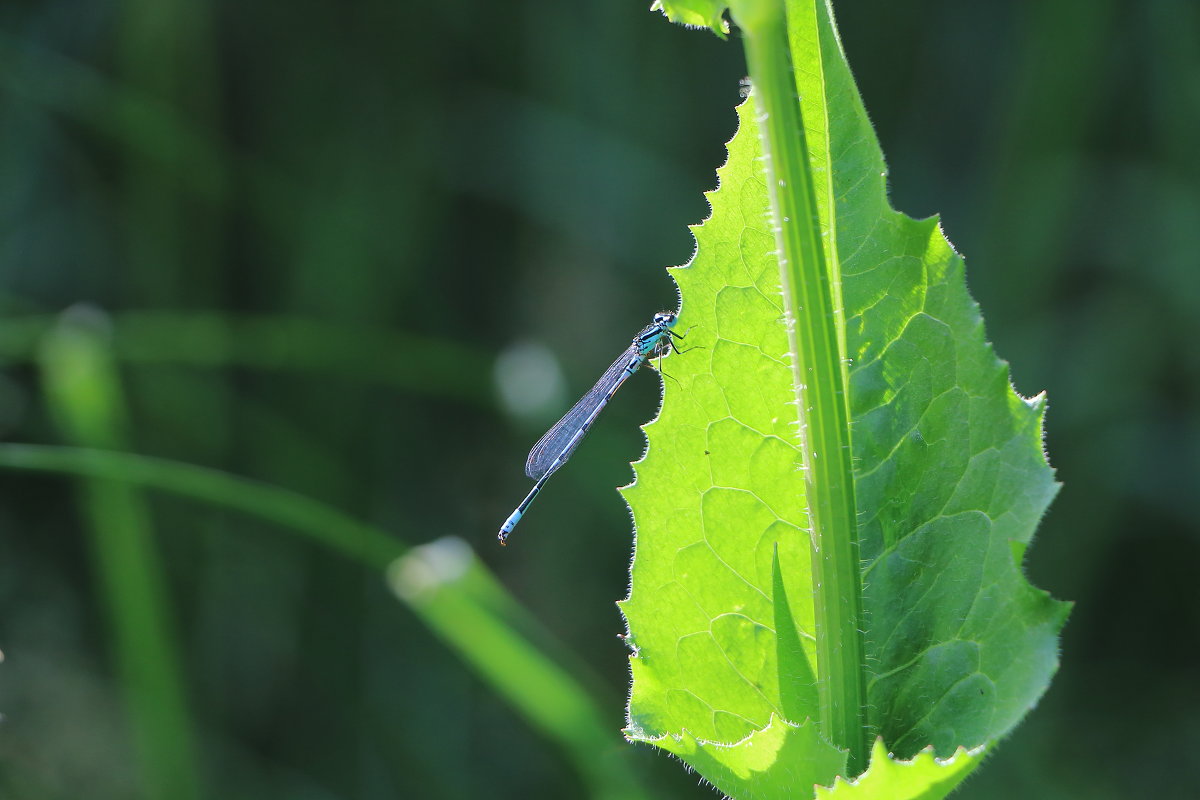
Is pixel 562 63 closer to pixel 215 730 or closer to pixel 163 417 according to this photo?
pixel 163 417

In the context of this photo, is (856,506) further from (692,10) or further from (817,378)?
(692,10)

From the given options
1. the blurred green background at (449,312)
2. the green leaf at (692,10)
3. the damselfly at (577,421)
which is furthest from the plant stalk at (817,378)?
the blurred green background at (449,312)

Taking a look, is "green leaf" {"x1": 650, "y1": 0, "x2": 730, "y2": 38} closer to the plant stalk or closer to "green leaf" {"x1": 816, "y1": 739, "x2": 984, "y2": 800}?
the plant stalk

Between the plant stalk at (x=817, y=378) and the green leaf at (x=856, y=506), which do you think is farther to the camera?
the green leaf at (x=856, y=506)

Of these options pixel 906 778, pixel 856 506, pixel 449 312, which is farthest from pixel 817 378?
pixel 449 312

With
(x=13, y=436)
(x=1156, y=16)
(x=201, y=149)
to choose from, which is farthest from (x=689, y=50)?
(x=13, y=436)

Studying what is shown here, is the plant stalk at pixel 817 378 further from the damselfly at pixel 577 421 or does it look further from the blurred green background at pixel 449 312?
the blurred green background at pixel 449 312

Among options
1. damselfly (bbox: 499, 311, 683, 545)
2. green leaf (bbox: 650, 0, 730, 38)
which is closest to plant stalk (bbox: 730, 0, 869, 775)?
green leaf (bbox: 650, 0, 730, 38)
